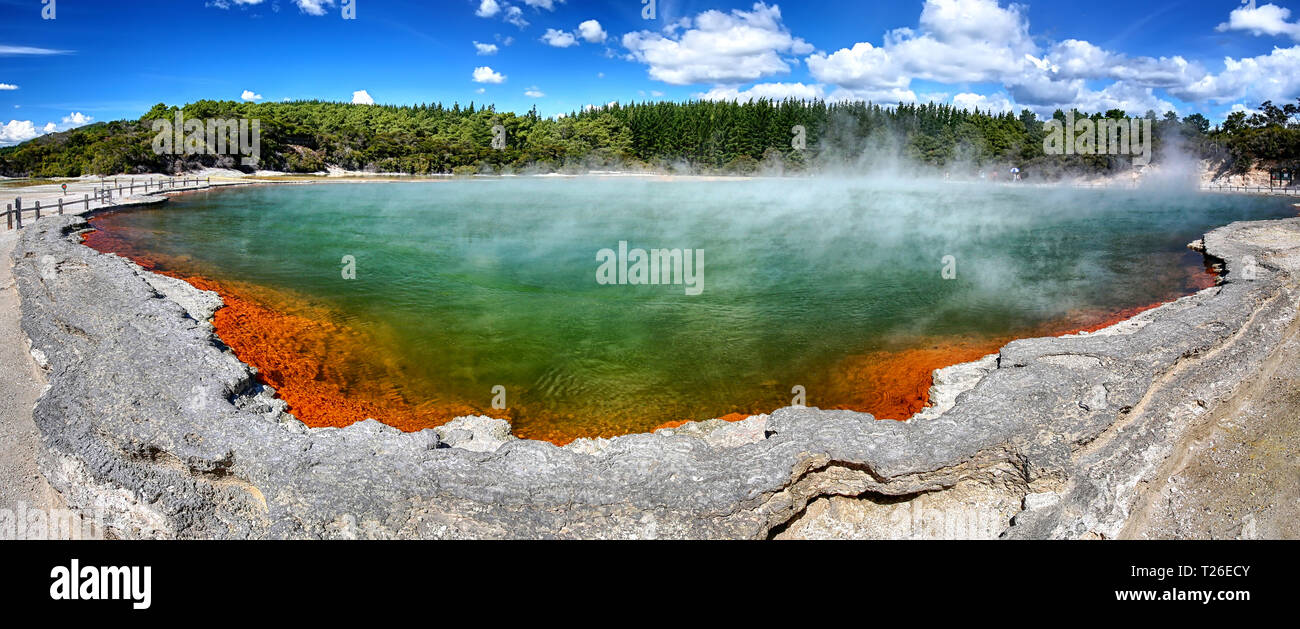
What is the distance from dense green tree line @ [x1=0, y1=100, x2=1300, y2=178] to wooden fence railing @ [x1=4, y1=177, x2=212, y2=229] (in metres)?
6.22

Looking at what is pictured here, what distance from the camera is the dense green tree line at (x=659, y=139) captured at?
43844 mm

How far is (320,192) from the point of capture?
36375 mm

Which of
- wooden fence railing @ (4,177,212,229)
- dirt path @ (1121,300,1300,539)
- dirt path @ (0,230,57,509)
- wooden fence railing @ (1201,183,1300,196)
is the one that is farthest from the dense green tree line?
dirt path @ (1121,300,1300,539)

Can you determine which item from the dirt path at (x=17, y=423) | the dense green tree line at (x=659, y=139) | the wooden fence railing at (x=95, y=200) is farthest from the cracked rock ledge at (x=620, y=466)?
the dense green tree line at (x=659, y=139)

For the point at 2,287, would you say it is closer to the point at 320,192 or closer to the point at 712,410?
the point at 712,410

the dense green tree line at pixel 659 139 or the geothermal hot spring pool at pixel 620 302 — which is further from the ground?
the dense green tree line at pixel 659 139

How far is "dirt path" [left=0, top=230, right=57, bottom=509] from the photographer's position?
17.5 feet

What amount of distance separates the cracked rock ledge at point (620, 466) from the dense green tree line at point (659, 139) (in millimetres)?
42437

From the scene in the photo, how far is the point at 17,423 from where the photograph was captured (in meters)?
6.34

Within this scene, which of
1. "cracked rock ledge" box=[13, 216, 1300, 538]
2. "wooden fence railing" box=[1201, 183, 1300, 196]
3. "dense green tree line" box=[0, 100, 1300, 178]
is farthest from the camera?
"dense green tree line" box=[0, 100, 1300, 178]

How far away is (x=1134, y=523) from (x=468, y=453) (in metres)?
5.37

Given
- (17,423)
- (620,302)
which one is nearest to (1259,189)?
(620,302)

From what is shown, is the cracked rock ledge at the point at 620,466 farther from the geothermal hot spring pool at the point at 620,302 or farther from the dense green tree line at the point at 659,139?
the dense green tree line at the point at 659,139

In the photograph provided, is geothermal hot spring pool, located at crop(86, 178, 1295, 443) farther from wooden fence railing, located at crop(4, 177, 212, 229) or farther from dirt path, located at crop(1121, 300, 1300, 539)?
dirt path, located at crop(1121, 300, 1300, 539)
